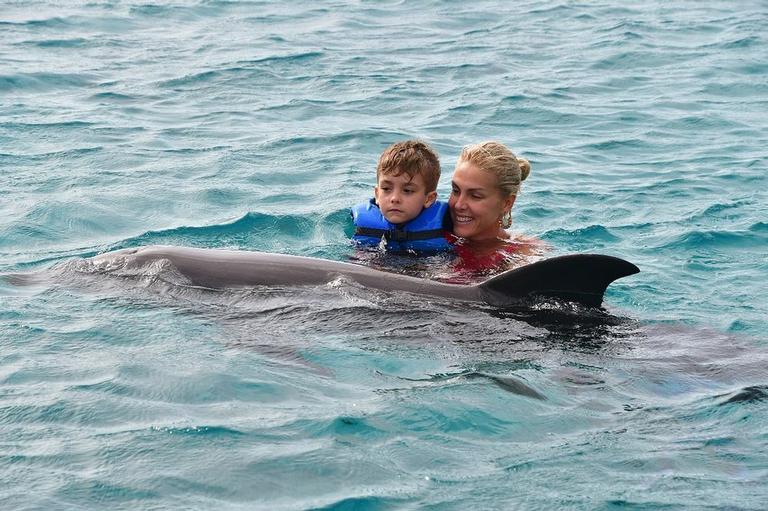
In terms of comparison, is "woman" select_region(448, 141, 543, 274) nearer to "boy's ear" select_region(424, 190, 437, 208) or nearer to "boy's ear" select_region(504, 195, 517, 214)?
"boy's ear" select_region(504, 195, 517, 214)

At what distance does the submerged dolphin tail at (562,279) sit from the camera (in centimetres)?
681

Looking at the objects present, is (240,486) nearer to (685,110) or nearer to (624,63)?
(685,110)

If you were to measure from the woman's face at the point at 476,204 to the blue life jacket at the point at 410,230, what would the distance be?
0.15 metres

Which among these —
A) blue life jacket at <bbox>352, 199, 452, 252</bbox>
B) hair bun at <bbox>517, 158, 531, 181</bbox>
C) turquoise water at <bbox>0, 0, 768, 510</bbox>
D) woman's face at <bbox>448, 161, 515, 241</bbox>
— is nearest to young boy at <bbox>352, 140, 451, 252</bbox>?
blue life jacket at <bbox>352, 199, 452, 252</bbox>

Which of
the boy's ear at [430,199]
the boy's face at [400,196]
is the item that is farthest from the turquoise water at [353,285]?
the boy's ear at [430,199]

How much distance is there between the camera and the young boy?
28.7 ft

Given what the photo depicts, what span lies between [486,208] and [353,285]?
1.81m

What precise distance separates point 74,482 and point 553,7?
1910 centimetres

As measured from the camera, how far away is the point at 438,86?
16.5 meters

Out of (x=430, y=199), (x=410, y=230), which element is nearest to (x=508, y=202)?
(x=430, y=199)

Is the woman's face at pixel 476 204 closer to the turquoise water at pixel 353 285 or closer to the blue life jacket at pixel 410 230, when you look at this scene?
the blue life jacket at pixel 410 230

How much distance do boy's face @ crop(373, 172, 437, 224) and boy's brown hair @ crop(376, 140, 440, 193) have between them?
39mm

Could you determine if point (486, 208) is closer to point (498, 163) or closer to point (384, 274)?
point (498, 163)

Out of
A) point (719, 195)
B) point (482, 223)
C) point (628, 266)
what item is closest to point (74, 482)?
point (628, 266)
